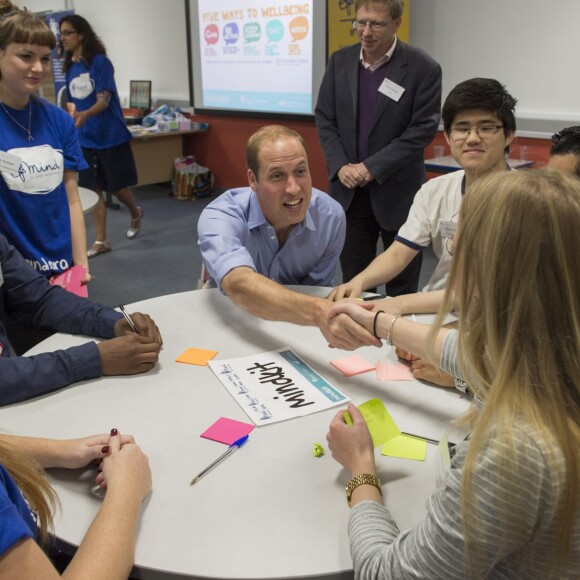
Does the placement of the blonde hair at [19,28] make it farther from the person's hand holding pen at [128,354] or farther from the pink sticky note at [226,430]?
the pink sticky note at [226,430]

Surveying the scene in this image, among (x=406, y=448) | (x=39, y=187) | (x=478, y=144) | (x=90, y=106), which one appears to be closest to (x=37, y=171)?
(x=39, y=187)

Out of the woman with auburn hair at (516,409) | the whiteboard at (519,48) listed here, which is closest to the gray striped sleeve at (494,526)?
the woman with auburn hair at (516,409)

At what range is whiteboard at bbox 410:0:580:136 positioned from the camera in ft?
12.6

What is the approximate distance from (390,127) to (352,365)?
188 centimetres

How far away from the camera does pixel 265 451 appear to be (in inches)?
44.5

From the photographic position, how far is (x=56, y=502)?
3.25 ft

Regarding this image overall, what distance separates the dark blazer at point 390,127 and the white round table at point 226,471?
1588mm

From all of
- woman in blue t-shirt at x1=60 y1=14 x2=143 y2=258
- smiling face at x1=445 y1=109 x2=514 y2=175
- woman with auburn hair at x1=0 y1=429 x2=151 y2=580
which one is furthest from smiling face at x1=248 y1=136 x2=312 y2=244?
woman in blue t-shirt at x1=60 y1=14 x2=143 y2=258

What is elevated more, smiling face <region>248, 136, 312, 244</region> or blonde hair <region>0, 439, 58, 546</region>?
smiling face <region>248, 136, 312, 244</region>

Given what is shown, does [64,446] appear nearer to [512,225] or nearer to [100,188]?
[512,225]

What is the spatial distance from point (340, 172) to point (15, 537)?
2535mm

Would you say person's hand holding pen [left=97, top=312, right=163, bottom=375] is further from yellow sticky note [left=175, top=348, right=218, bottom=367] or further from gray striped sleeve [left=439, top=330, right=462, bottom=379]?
gray striped sleeve [left=439, top=330, right=462, bottom=379]

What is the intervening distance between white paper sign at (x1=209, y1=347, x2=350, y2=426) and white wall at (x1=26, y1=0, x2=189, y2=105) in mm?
6042

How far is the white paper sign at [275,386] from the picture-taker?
1.27m
